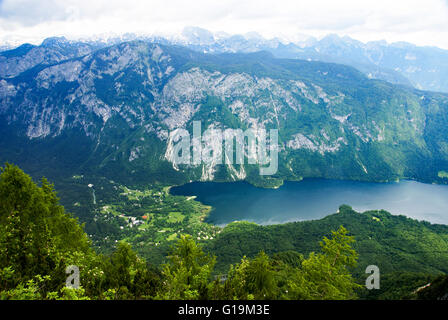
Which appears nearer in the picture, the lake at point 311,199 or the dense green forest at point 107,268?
the dense green forest at point 107,268

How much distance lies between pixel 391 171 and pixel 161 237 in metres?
164

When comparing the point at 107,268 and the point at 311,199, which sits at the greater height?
the point at 107,268

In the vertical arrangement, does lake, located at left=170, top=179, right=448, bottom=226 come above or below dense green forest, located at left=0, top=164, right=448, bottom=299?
below

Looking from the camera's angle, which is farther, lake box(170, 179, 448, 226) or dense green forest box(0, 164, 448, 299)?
lake box(170, 179, 448, 226)

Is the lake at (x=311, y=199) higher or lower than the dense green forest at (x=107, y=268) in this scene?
lower

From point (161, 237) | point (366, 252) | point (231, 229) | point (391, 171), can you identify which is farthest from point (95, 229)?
point (391, 171)

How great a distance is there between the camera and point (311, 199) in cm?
13662

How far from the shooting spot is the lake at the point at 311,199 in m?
117

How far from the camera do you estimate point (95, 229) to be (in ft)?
351

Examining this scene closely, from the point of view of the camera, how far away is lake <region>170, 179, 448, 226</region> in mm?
117062

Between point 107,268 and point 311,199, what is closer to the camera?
point 107,268
